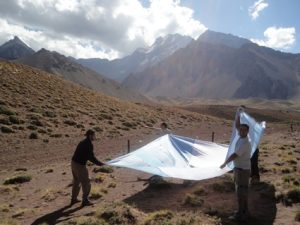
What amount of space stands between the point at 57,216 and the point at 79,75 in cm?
16202

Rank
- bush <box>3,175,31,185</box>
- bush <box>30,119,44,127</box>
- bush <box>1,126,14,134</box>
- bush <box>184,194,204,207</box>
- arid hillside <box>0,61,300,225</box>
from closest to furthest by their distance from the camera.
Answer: arid hillside <box>0,61,300,225</box> → bush <box>184,194,204,207</box> → bush <box>3,175,31,185</box> → bush <box>1,126,14,134</box> → bush <box>30,119,44,127</box>

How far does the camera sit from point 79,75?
169500 millimetres

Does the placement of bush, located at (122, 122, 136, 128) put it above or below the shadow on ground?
above

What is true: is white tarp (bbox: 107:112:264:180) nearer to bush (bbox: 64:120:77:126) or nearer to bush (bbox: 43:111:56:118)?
bush (bbox: 64:120:77:126)

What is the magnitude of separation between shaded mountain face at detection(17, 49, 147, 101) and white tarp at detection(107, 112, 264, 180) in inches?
5188

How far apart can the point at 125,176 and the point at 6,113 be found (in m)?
21.8

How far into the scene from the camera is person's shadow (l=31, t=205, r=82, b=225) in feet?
34.5

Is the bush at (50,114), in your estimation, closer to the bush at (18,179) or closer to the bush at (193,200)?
the bush at (18,179)

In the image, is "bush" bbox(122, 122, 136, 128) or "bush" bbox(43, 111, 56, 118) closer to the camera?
"bush" bbox(43, 111, 56, 118)

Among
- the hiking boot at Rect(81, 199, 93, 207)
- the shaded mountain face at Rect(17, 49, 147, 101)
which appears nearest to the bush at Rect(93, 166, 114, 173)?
the hiking boot at Rect(81, 199, 93, 207)

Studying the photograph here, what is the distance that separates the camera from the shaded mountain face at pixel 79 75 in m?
156

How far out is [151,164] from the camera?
13.1m

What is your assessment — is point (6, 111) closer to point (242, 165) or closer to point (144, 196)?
point (144, 196)

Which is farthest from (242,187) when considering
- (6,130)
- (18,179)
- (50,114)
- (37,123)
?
(50,114)
